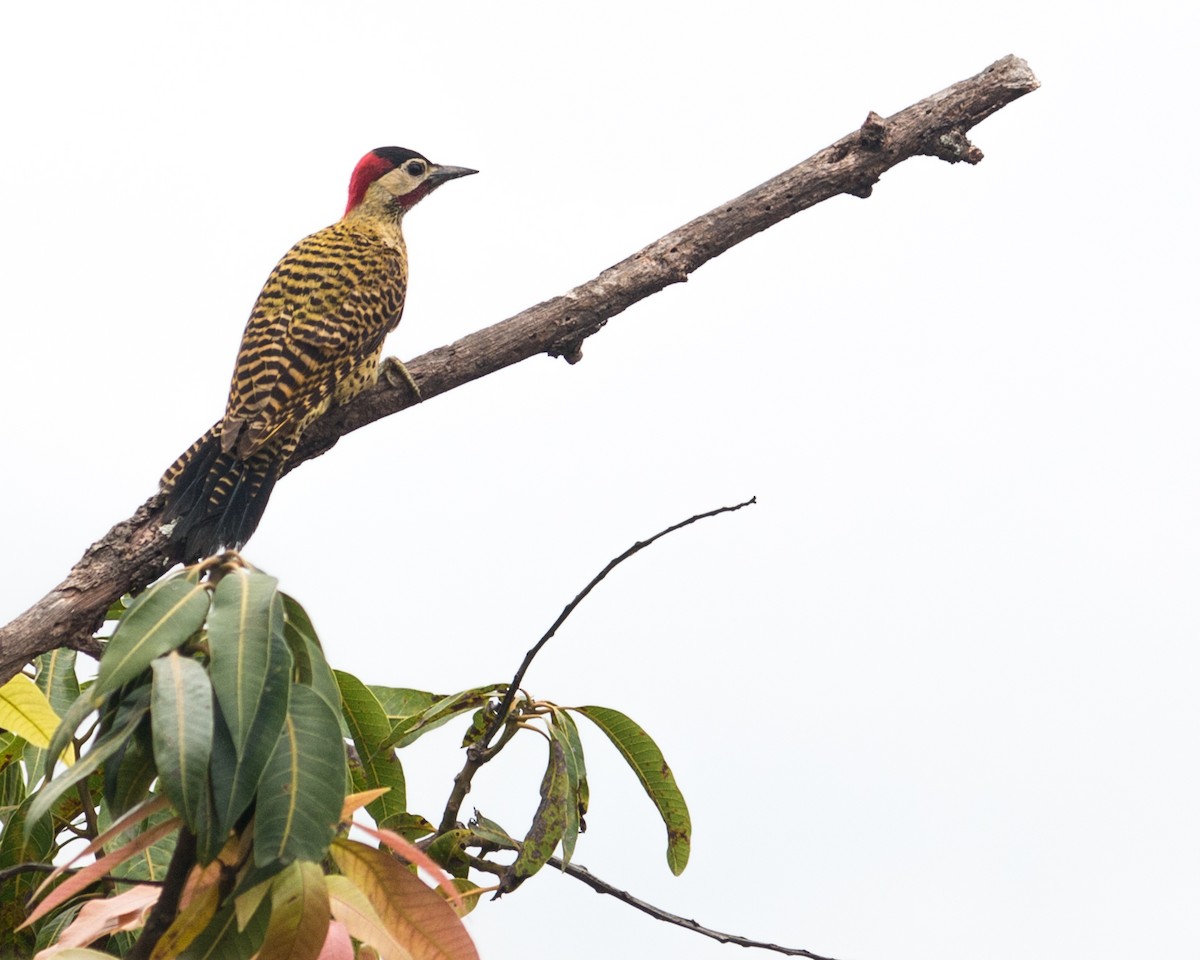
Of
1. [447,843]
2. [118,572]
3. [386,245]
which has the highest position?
[386,245]

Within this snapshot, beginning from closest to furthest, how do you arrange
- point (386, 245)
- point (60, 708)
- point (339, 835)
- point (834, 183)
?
point (339, 835), point (60, 708), point (834, 183), point (386, 245)

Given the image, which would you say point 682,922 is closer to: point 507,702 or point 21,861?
point 507,702

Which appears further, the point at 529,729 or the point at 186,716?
the point at 529,729

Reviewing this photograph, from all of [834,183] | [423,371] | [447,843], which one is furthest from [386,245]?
[447,843]

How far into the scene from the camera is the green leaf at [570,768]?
236 centimetres

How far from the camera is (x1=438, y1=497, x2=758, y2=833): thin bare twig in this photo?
2.04 m

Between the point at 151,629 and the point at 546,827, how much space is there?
0.97 m

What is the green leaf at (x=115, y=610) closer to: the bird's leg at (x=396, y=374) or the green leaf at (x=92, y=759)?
the bird's leg at (x=396, y=374)

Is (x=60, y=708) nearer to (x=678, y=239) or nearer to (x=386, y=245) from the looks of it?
(x=678, y=239)

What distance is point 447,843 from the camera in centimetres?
229

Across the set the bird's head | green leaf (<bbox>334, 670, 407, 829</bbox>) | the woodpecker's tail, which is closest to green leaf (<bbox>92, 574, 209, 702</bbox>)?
green leaf (<bbox>334, 670, 407, 829</bbox>)

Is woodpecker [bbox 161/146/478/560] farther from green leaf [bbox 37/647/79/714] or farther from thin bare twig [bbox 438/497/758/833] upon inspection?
thin bare twig [bbox 438/497/758/833]

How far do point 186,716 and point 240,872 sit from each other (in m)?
0.23

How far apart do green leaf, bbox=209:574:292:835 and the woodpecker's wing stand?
7.34ft
